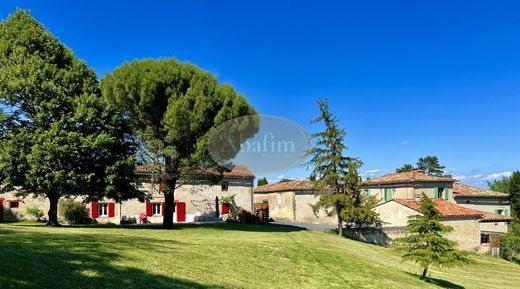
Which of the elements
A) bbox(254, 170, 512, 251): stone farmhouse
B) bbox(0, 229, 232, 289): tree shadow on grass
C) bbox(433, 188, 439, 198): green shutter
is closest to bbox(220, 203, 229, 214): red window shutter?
bbox(254, 170, 512, 251): stone farmhouse

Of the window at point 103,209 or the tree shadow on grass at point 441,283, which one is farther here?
the window at point 103,209

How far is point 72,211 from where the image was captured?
101 feet

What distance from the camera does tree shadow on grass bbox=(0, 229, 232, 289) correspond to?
25.8 ft

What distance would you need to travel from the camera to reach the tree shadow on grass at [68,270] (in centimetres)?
786

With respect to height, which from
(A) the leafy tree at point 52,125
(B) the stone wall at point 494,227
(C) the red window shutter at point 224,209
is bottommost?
(B) the stone wall at point 494,227

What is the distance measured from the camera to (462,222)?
35562 millimetres

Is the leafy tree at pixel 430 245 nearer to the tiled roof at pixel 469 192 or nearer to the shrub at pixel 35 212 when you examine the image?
the shrub at pixel 35 212

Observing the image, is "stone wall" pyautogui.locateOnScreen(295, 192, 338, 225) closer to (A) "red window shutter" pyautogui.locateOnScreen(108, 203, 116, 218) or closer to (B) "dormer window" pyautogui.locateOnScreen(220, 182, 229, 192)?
(B) "dormer window" pyautogui.locateOnScreen(220, 182, 229, 192)

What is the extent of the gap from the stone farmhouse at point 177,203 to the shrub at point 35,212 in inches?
21.3

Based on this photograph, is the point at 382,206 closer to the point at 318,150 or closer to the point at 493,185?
the point at 318,150

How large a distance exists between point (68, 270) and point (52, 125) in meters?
16.0

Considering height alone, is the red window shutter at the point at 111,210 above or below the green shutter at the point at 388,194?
below

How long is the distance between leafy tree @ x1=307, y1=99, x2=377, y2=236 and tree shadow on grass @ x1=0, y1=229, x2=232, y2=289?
21.4 metres

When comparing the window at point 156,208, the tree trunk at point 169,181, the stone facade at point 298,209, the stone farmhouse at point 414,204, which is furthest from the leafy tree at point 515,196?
the tree trunk at point 169,181
